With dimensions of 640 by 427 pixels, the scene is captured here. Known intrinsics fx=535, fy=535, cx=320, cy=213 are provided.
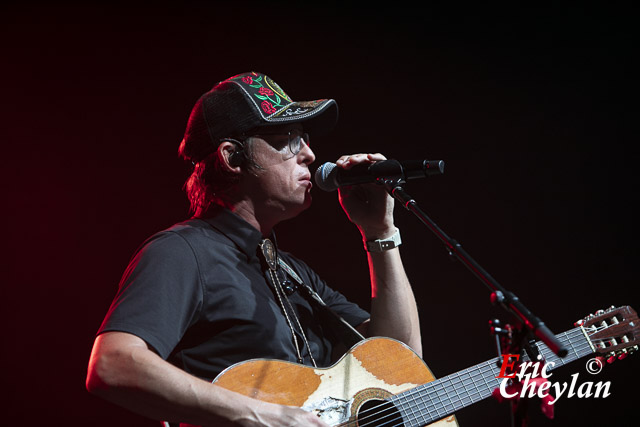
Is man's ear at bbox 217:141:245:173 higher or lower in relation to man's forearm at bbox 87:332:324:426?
higher

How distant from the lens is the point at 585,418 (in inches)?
135

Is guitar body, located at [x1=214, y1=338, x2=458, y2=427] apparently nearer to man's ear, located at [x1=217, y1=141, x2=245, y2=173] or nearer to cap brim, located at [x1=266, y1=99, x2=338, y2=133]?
man's ear, located at [x1=217, y1=141, x2=245, y2=173]

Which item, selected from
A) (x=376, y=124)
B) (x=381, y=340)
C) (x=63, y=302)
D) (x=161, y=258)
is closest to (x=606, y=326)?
(x=381, y=340)

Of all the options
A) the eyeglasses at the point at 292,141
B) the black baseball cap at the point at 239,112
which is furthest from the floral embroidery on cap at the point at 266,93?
the eyeglasses at the point at 292,141

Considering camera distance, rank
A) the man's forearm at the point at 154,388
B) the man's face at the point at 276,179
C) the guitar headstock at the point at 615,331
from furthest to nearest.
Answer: the man's face at the point at 276,179, the guitar headstock at the point at 615,331, the man's forearm at the point at 154,388

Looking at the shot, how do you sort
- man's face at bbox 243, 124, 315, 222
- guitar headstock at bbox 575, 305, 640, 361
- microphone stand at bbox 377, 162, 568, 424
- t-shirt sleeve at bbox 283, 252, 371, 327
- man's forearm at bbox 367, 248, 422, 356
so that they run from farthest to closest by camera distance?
1. t-shirt sleeve at bbox 283, 252, 371, 327
2. man's forearm at bbox 367, 248, 422, 356
3. man's face at bbox 243, 124, 315, 222
4. guitar headstock at bbox 575, 305, 640, 361
5. microphone stand at bbox 377, 162, 568, 424

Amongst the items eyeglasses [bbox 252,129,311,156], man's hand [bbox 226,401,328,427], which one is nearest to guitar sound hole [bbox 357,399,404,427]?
man's hand [bbox 226,401,328,427]

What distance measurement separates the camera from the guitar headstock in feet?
6.80

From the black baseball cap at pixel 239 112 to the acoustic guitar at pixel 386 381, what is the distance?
0.99m

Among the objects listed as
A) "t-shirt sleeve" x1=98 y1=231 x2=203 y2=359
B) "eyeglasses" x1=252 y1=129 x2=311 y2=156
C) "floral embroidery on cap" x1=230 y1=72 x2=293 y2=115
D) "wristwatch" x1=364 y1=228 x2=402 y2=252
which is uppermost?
"floral embroidery on cap" x1=230 y1=72 x2=293 y2=115

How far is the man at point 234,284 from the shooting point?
1579 mm

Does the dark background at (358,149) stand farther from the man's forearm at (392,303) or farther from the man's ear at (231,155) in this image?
the man's ear at (231,155)

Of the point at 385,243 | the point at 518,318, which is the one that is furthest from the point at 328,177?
the point at 518,318

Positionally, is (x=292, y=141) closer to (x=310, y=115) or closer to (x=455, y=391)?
(x=310, y=115)
